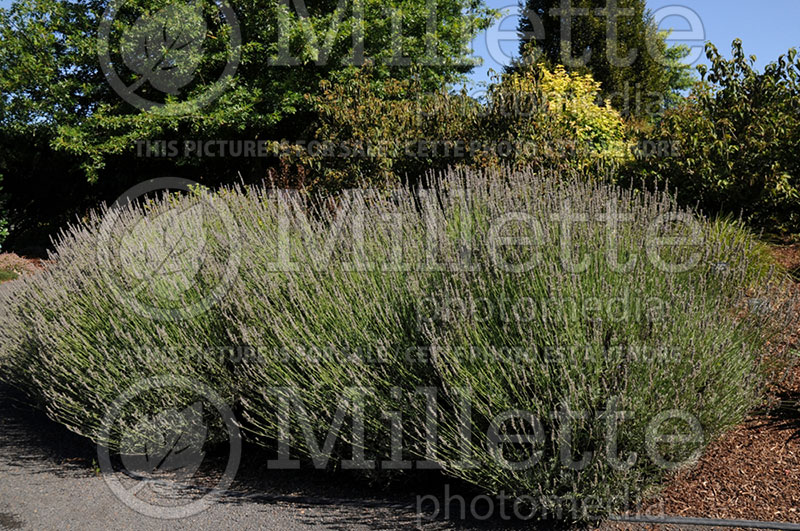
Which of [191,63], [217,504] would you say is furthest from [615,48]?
[217,504]

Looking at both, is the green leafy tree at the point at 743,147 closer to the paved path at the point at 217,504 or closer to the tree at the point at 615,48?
the paved path at the point at 217,504

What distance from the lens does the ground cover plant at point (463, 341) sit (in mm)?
3273

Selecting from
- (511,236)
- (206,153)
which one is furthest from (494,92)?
(206,153)

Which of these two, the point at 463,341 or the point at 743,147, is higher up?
the point at 743,147

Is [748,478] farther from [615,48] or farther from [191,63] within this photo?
[615,48]

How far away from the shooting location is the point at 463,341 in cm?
337

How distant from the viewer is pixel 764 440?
3.85 m

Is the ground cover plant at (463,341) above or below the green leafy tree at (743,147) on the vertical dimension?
below

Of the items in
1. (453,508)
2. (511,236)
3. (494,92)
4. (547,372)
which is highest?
(494,92)

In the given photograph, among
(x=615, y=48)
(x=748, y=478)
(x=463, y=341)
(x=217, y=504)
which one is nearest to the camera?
(x=463, y=341)

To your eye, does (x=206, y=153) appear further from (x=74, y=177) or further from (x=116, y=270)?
(x=116, y=270)

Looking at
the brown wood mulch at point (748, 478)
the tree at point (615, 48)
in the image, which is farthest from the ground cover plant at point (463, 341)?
the tree at point (615, 48)

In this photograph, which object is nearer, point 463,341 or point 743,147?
point 463,341

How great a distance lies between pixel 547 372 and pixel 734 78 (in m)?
6.40
